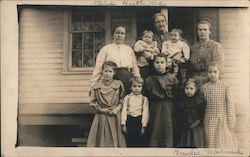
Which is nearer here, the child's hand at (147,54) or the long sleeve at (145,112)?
the long sleeve at (145,112)

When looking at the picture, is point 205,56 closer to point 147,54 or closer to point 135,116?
point 147,54

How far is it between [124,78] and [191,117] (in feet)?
2.35

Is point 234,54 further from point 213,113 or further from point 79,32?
point 79,32

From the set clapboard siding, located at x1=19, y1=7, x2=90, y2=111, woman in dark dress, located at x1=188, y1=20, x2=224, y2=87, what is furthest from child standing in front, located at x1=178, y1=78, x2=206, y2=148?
clapboard siding, located at x1=19, y1=7, x2=90, y2=111

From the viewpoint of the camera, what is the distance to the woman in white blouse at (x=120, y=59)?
4.48 meters

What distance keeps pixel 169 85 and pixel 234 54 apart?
2.30 ft

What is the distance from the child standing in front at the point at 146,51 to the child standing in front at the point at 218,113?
21.3 inches

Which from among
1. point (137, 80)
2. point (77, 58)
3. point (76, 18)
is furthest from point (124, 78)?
point (76, 18)

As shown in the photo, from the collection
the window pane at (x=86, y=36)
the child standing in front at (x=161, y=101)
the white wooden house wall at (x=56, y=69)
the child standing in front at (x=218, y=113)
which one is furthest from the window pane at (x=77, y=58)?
the child standing in front at (x=218, y=113)

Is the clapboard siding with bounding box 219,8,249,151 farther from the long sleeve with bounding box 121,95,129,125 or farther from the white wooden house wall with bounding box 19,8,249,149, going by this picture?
the long sleeve with bounding box 121,95,129,125

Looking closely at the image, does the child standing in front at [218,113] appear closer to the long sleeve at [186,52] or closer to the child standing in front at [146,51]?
the long sleeve at [186,52]

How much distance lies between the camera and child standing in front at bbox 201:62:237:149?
4.41 meters

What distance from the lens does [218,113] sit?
175 inches

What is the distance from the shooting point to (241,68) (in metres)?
4.55
